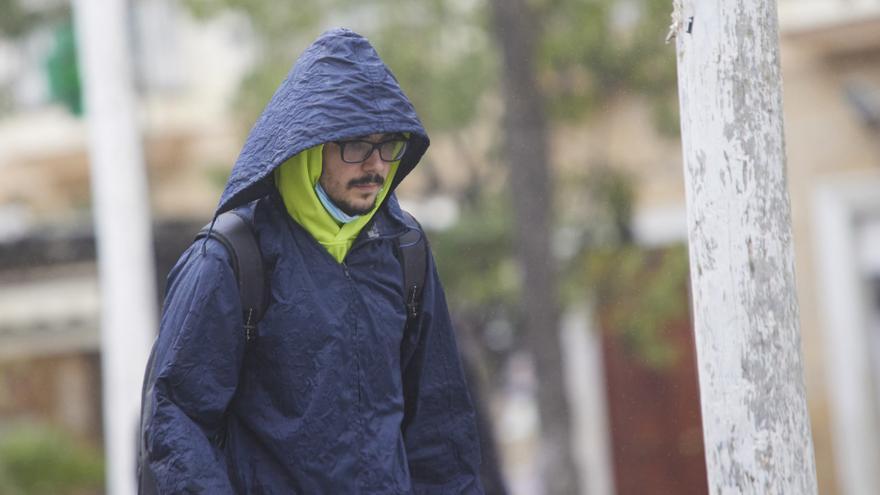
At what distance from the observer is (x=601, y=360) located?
15.1 m

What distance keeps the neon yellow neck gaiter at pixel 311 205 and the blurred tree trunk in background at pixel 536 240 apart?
20.5 ft

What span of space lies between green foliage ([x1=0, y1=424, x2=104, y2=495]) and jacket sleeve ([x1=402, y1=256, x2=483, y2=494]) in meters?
9.11

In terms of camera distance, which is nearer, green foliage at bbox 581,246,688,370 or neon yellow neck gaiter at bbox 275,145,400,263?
neon yellow neck gaiter at bbox 275,145,400,263

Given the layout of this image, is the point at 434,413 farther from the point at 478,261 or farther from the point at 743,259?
the point at 478,261

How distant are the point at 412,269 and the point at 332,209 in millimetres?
259

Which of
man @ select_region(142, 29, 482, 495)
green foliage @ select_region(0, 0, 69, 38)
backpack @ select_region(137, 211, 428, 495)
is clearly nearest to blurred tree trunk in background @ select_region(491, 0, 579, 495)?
green foliage @ select_region(0, 0, 69, 38)

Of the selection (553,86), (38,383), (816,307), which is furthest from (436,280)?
(38,383)

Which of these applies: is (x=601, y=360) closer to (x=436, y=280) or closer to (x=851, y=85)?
(x=851, y=85)

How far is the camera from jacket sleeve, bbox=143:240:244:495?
3.06m

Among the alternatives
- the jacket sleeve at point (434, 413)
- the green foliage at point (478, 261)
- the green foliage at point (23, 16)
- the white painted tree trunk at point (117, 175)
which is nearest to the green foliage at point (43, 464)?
the white painted tree trunk at point (117, 175)

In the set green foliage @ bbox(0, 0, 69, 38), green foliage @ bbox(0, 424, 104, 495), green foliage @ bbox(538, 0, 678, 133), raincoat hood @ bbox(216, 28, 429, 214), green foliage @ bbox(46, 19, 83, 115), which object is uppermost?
green foliage @ bbox(0, 0, 69, 38)

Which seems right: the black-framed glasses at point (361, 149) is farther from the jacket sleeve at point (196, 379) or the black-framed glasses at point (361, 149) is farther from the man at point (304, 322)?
the jacket sleeve at point (196, 379)

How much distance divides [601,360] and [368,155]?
1198 cm

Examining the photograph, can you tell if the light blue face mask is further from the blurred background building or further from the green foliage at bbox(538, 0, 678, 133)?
the green foliage at bbox(538, 0, 678, 133)
